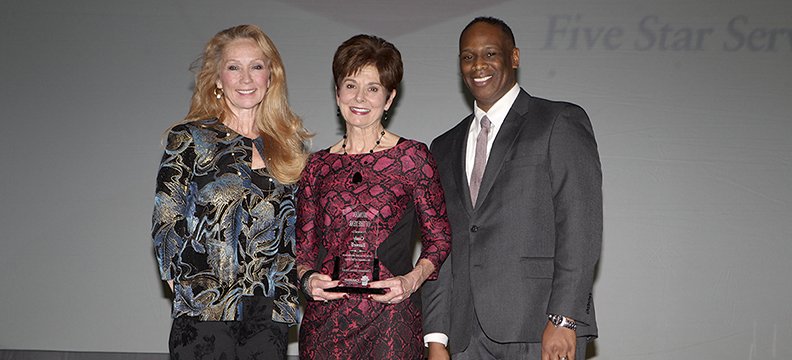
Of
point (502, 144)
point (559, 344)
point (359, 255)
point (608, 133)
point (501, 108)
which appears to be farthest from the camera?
point (608, 133)

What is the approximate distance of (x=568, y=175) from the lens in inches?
105

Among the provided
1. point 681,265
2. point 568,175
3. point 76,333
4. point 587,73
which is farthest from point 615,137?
point 76,333

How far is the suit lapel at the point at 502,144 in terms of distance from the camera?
2.79 m

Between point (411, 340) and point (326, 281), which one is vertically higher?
point (326, 281)

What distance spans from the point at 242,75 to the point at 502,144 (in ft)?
3.04

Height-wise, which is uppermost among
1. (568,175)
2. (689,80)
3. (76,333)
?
(689,80)

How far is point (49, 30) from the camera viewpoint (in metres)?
5.88

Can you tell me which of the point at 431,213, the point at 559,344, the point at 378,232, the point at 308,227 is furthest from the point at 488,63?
the point at 559,344

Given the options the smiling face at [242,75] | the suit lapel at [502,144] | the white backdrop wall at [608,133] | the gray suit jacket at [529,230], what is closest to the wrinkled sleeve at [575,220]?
the gray suit jacket at [529,230]

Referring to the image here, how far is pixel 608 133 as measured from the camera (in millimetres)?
5645

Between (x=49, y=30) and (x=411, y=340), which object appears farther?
(x=49, y=30)

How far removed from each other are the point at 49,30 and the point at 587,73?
3.75 m

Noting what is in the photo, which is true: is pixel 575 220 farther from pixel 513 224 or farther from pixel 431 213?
pixel 431 213

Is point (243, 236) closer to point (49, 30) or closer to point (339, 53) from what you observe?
point (339, 53)
